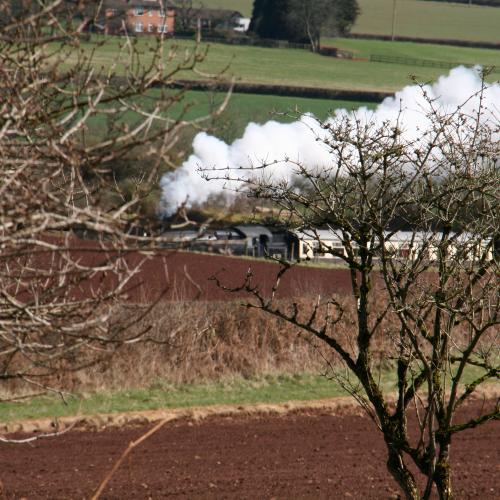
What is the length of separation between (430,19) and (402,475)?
8853 centimetres

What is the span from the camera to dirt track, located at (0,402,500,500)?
14.7m

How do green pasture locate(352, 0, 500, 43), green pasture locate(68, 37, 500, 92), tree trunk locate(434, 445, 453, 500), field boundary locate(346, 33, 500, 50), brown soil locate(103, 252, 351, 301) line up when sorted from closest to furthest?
tree trunk locate(434, 445, 453, 500), brown soil locate(103, 252, 351, 301), green pasture locate(68, 37, 500, 92), field boundary locate(346, 33, 500, 50), green pasture locate(352, 0, 500, 43)

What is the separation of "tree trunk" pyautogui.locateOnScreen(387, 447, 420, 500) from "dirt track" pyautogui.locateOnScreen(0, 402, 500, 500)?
17.4ft

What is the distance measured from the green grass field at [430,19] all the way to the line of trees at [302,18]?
616 cm

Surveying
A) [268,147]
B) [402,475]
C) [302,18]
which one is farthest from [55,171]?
[302,18]

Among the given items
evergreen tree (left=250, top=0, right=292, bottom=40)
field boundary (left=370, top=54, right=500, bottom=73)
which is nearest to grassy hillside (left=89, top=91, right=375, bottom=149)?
evergreen tree (left=250, top=0, right=292, bottom=40)

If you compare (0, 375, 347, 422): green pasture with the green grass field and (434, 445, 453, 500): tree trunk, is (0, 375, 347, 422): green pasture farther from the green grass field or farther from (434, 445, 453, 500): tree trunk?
the green grass field

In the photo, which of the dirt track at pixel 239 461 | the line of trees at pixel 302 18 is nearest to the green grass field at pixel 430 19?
the line of trees at pixel 302 18

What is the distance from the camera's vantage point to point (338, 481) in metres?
15.3

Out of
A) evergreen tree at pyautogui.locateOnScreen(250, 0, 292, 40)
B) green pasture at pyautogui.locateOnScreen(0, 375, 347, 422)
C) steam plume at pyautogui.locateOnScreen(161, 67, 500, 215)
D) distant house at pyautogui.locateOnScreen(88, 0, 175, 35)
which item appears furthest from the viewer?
evergreen tree at pyautogui.locateOnScreen(250, 0, 292, 40)

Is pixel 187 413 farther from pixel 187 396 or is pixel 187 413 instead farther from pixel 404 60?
pixel 404 60

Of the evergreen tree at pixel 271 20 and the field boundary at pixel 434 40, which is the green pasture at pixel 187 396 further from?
the field boundary at pixel 434 40

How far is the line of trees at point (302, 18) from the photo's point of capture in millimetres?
76500

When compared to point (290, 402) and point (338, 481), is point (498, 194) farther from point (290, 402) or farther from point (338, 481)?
point (290, 402)
